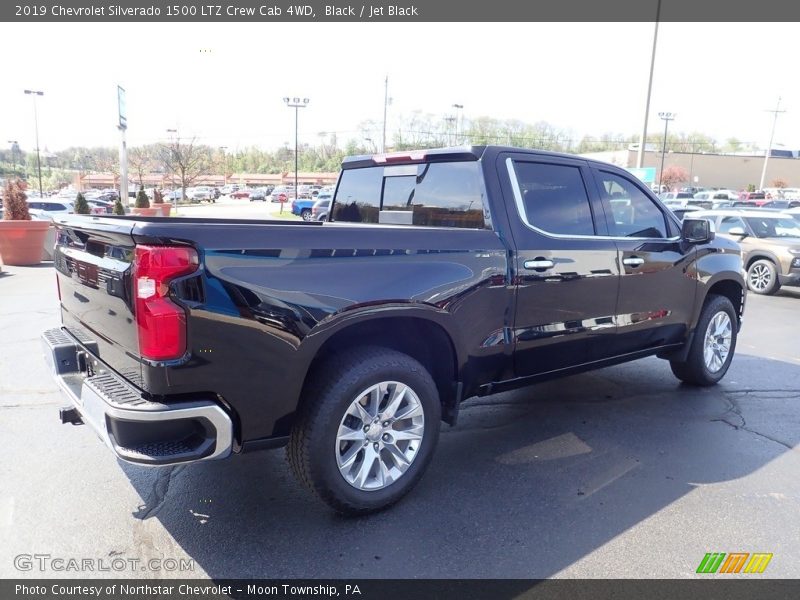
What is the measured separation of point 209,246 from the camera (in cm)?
245

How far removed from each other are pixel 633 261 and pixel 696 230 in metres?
0.84

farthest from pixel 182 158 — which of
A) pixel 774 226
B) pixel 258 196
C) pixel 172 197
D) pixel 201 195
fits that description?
pixel 774 226

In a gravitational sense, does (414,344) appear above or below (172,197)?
above

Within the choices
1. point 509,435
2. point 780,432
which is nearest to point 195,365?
point 509,435

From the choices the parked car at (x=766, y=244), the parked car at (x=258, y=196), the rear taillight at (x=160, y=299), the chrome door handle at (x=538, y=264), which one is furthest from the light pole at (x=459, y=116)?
the rear taillight at (x=160, y=299)

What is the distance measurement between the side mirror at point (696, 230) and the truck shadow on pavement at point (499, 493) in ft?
4.69

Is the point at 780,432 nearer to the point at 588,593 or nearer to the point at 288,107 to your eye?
the point at 588,593

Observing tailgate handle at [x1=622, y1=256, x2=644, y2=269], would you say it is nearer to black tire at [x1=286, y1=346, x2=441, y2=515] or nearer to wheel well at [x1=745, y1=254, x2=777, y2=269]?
black tire at [x1=286, y1=346, x2=441, y2=515]

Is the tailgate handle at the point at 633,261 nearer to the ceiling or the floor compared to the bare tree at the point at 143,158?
nearer to the floor

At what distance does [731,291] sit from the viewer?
18.3ft

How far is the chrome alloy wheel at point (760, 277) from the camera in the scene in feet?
37.5

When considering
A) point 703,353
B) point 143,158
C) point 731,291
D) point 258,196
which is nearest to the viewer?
point 703,353

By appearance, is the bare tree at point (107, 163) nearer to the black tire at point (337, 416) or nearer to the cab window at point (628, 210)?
the cab window at point (628, 210)

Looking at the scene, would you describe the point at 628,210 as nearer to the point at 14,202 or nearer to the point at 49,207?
the point at 14,202
